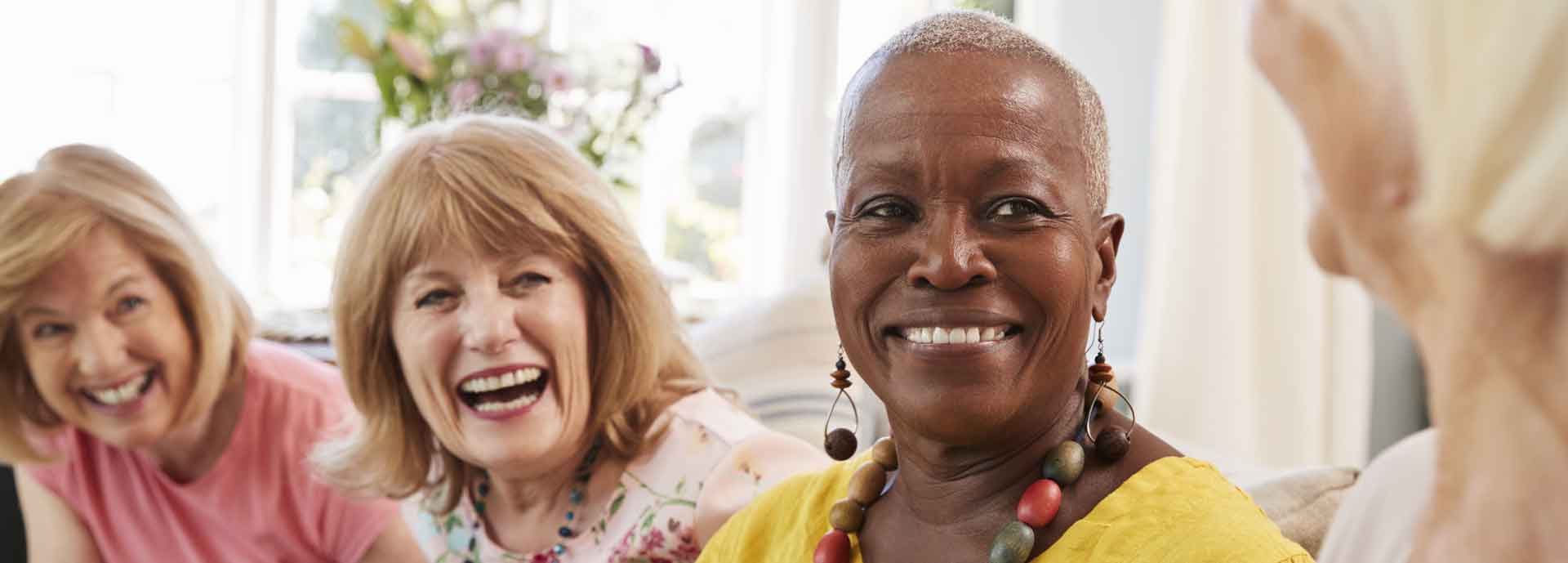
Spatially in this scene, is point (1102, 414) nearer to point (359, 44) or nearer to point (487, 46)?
point (487, 46)

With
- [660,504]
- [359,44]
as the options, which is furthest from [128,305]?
[359,44]

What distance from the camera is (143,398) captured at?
159 cm

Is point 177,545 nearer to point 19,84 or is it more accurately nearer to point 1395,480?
point 1395,480

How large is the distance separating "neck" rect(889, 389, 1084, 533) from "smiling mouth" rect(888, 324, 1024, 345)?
0.35ft

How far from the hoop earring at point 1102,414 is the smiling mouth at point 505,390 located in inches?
24.8

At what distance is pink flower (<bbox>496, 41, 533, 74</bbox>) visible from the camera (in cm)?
284

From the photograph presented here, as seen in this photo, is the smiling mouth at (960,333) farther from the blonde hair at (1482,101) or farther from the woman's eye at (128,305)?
the woman's eye at (128,305)

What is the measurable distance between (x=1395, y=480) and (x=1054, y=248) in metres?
0.23

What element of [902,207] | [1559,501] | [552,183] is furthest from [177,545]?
[1559,501]

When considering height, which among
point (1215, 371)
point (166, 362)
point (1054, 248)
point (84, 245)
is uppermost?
point (1054, 248)

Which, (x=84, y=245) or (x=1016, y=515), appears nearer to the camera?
(x=1016, y=515)

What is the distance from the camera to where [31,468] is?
1708 millimetres

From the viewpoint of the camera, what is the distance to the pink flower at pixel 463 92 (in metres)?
2.71

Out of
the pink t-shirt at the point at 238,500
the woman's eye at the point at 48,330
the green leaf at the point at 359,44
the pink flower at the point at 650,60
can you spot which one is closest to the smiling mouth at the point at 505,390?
the pink t-shirt at the point at 238,500
